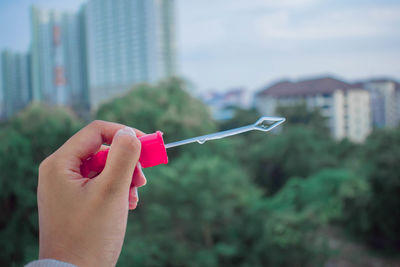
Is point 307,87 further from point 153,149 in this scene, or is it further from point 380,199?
point 153,149

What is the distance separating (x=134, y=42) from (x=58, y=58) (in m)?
5.52

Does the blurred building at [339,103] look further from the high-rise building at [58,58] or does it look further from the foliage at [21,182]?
the foliage at [21,182]

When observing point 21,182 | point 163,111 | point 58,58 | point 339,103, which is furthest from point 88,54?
point 339,103

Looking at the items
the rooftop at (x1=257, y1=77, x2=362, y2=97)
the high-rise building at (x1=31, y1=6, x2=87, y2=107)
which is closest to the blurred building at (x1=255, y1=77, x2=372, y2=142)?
the rooftop at (x1=257, y1=77, x2=362, y2=97)

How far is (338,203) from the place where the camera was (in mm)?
4039

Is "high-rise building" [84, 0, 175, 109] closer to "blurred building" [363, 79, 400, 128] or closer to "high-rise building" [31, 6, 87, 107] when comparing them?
"high-rise building" [31, 6, 87, 107]

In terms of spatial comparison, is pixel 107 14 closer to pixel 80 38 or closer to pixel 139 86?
pixel 80 38

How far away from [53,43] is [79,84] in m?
0.88

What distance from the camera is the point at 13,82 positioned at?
316cm

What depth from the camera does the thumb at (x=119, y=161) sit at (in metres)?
0.22

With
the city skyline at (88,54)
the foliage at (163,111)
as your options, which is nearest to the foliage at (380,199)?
the foliage at (163,111)

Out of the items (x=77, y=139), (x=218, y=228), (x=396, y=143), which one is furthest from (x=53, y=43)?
(x=77, y=139)

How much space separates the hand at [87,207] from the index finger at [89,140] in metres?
0.01

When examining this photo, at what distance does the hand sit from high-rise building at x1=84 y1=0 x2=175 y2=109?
9625 millimetres
